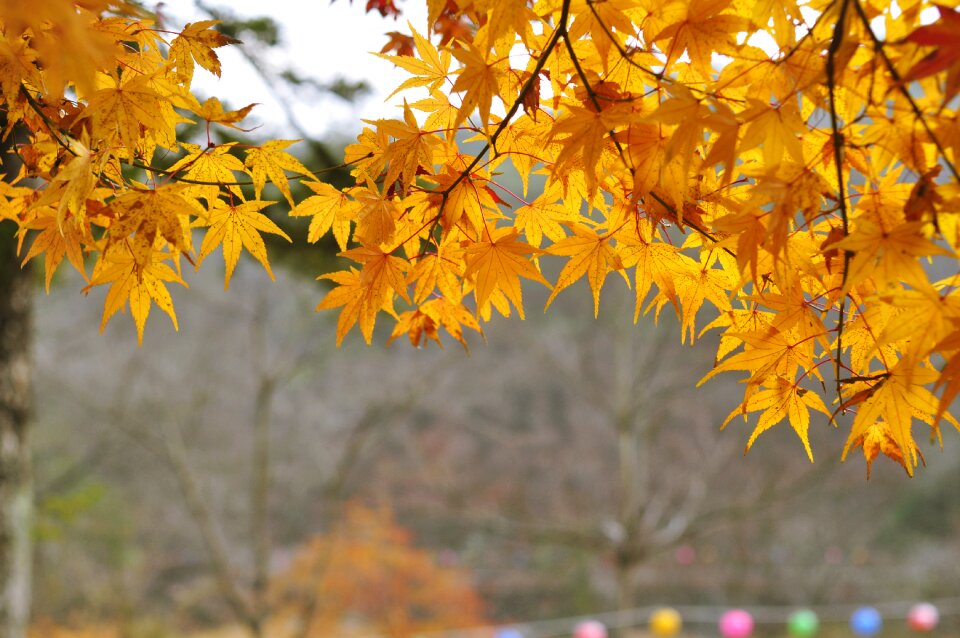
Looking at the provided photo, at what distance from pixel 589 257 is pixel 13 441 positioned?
2254 millimetres

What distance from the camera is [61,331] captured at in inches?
271

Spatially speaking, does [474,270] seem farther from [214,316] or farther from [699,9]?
[214,316]

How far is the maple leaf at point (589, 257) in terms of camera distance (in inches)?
23.9

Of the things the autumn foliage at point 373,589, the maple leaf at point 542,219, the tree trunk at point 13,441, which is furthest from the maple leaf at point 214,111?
the autumn foliage at point 373,589

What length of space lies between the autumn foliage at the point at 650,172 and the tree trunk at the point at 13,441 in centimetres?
186

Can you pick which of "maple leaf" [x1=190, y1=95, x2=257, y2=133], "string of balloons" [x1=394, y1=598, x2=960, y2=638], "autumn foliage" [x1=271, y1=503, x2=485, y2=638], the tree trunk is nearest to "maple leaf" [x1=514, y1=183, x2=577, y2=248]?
"maple leaf" [x1=190, y1=95, x2=257, y2=133]

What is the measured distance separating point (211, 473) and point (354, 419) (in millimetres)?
1448

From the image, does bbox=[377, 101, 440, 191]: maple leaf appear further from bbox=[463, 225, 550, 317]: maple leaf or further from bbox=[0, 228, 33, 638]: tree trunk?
bbox=[0, 228, 33, 638]: tree trunk

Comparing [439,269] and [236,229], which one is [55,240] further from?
[439,269]

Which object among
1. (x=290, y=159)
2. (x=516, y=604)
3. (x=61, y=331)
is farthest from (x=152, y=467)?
(x=290, y=159)

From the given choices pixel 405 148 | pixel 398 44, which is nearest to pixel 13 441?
pixel 398 44

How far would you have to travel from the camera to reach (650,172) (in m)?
0.54

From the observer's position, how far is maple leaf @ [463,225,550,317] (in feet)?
1.98

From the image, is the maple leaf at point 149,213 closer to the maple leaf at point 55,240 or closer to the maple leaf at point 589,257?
the maple leaf at point 55,240
